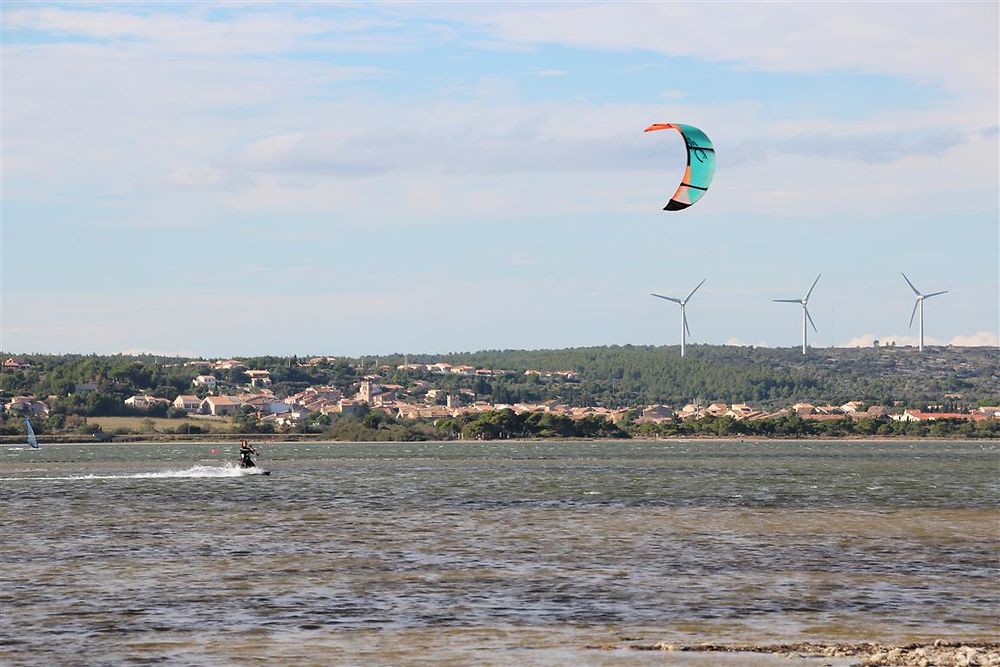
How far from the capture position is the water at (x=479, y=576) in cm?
3269

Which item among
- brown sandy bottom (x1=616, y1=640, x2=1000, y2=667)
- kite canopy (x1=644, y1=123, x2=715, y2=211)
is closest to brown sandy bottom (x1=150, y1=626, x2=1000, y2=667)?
brown sandy bottom (x1=616, y1=640, x2=1000, y2=667)

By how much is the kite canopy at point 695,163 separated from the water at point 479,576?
10.9 metres

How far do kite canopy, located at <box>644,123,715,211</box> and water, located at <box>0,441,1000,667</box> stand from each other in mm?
10853

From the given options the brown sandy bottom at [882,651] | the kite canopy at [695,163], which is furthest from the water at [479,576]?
the kite canopy at [695,163]

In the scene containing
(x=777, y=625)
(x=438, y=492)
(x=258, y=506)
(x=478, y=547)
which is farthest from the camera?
(x=438, y=492)

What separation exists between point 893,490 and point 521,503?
27526mm

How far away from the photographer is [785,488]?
336 feet

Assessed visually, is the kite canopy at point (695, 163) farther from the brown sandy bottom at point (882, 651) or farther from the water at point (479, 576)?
the brown sandy bottom at point (882, 651)

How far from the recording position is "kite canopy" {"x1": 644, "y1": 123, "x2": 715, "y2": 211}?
46344mm

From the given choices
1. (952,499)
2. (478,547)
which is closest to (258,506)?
(478,547)

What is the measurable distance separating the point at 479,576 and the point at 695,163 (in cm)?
1369

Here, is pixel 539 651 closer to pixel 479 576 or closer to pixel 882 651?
pixel 882 651

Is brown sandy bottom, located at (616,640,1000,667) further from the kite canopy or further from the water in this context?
the kite canopy

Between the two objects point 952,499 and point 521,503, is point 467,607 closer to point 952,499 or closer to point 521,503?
point 521,503
